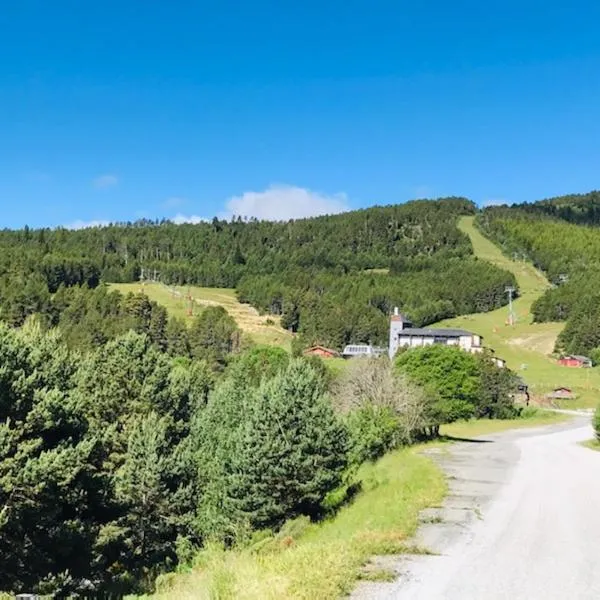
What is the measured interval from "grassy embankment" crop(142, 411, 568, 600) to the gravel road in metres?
0.52

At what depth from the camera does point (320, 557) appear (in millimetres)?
12703

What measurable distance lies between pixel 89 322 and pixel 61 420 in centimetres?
11546

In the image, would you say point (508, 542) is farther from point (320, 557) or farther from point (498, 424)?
point (498, 424)

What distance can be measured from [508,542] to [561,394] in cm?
10686

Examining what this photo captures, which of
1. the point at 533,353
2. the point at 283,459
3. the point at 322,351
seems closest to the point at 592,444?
the point at 283,459

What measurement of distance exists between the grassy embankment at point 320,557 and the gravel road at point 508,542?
521 mm

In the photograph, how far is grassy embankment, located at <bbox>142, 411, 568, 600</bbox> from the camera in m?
10.9

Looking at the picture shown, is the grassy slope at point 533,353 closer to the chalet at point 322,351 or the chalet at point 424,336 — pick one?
the chalet at point 424,336

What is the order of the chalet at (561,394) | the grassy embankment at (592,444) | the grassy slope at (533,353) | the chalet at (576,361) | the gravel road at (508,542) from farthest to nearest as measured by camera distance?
the chalet at (576,361) → the grassy slope at (533,353) → the chalet at (561,394) → the grassy embankment at (592,444) → the gravel road at (508,542)

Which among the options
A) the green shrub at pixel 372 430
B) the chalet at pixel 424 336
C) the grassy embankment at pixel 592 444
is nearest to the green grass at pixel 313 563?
the green shrub at pixel 372 430

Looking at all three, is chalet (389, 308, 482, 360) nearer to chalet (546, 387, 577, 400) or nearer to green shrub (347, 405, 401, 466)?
chalet (546, 387, 577, 400)

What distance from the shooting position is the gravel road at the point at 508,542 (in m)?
11.9

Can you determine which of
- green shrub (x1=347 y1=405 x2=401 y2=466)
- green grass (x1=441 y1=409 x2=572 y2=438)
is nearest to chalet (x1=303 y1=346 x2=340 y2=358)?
green grass (x1=441 y1=409 x2=572 y2=438)

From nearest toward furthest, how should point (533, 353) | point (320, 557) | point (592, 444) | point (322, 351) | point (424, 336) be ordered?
1. point (320, 557)
2. point (592, 444)
3. point (533, 353)
4. point (322, 351)
5. point (424, 336)
